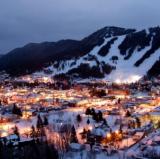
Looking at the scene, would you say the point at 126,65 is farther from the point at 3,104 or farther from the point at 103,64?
the point at 3,104

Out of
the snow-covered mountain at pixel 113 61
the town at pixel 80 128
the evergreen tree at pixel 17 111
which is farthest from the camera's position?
the snow-covered mountain at pixel 113 61

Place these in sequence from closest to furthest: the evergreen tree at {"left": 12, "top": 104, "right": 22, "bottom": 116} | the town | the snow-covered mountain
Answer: the town
the evergreen tree at {"left": 12, "top": 104, "right": 22, "bottom": 116}
the snow-covered mountain

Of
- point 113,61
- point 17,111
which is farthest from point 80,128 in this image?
point 113,61

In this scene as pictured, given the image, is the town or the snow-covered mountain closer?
the town

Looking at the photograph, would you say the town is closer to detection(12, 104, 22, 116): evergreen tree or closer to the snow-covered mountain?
detection(12, 104, 22, 116): evergreen tree

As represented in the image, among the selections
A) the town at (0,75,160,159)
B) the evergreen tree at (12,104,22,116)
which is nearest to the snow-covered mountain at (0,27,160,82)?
the town at (0,75,160,159)

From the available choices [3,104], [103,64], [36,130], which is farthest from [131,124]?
[103,64]

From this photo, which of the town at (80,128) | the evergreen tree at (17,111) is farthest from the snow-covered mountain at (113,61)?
the evergreen tree at (17,111)

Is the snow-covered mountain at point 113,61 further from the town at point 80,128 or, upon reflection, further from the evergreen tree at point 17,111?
the evergreen tree at point 17,111

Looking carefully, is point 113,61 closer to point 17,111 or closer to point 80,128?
point 17,111

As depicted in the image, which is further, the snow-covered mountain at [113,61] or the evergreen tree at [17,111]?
the snow-covered mountain at [113,61]
